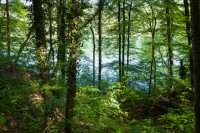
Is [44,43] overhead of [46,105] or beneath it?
overhead

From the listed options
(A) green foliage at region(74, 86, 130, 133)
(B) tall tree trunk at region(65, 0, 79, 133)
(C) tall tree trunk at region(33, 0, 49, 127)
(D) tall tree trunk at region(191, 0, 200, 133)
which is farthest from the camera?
(C) tall tree trunk at region(33, 0, 49, 127)

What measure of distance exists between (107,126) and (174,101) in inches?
299

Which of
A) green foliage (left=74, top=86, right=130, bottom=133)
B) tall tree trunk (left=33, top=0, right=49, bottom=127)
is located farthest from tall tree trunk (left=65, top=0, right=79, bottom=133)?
tall tree trunk (left=33, top=0, right=49, bottom=127)

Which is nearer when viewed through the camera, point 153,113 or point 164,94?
point 153,113

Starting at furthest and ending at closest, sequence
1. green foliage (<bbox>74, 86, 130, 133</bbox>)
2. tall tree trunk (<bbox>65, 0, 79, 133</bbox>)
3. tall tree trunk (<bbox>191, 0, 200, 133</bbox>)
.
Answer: tall tree trunk (<bbox>65, 0, 79, 133</bbox>) → green foliage (<bbox>74, 86, 130, 133</bbox>) → tall tree trunk (<bbox>191, 0, 200, 133</bbox>)

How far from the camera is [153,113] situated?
14.9 metres

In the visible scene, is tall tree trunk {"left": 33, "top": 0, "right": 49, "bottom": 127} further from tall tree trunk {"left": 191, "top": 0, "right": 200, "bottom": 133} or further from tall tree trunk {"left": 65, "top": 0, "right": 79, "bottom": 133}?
tall tree trunk {"left": 191, "top": 0, "right": 200, "bottom": 133}

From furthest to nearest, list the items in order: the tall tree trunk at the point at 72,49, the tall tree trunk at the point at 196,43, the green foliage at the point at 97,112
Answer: the tall tree trunk at the point at 72,49, the green foliage at the point at 97,112, the tall tree trunk at the point at 196,43

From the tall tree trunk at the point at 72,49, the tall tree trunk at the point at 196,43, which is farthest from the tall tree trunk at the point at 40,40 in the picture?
the tall tree trunk at the point at 196,43

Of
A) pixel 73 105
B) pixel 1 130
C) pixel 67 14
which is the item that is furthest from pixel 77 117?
pixel 67 14

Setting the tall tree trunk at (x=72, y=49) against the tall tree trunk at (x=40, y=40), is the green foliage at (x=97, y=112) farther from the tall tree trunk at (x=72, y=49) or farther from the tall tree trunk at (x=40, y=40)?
the tall tree trunk at (x=40, y=40)

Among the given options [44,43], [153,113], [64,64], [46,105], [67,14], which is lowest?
[153,113]

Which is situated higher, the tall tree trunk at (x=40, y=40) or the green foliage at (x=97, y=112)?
the tall tree trunk at (x=40, y=40)

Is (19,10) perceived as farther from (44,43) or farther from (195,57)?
(195,57)
